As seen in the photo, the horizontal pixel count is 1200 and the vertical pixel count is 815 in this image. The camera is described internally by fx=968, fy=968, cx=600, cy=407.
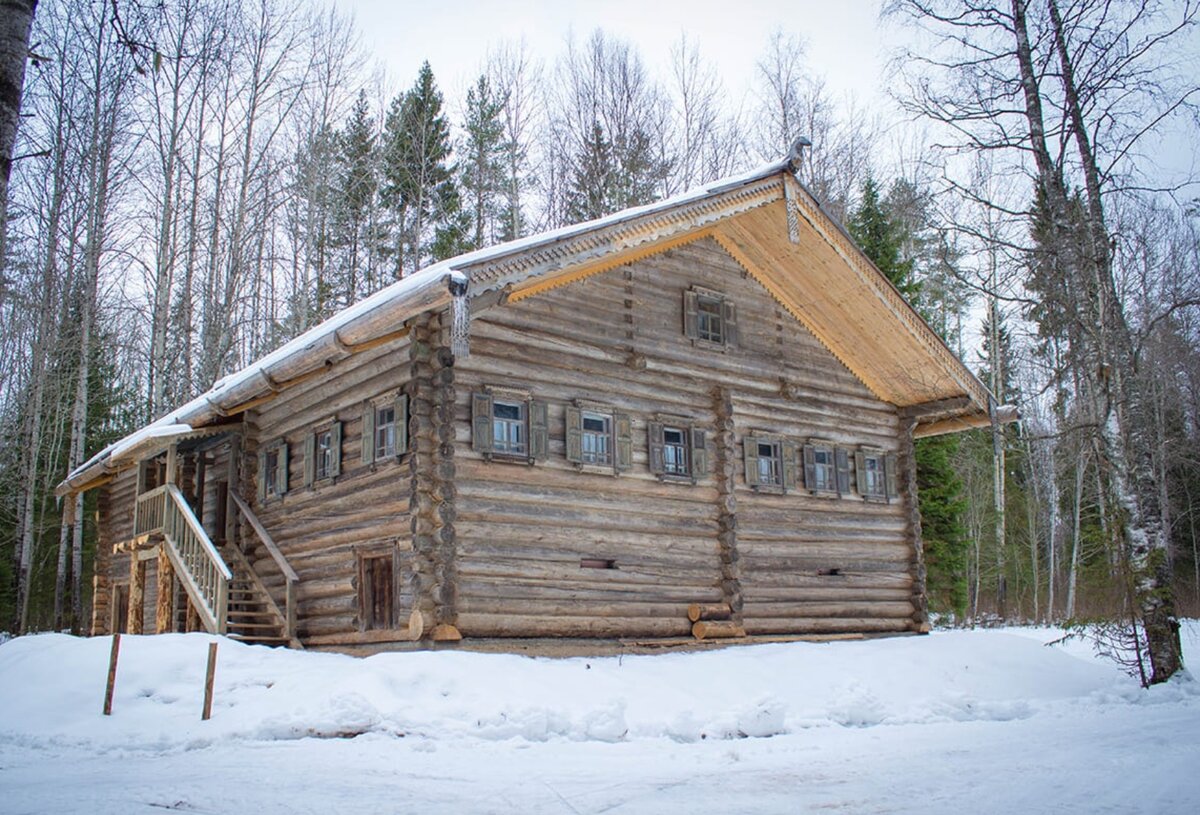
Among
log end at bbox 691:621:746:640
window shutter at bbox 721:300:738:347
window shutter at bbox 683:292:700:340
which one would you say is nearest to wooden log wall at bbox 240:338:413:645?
log end at bbox 691:621:746:640

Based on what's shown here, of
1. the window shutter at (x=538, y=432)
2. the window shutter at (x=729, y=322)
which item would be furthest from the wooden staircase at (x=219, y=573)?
the window shutter at (x=729, y=322)

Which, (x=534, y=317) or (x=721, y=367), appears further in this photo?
(x=721, y=367)

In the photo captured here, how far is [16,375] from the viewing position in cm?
3416

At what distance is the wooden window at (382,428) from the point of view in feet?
45.7

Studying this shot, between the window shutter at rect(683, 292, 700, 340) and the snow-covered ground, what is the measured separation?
5.52 metres

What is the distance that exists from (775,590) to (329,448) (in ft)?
27.1

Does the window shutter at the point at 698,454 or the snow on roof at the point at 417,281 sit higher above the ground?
the snow on roof at the point at 417,281

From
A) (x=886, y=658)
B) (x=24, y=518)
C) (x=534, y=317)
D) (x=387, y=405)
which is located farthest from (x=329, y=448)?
(x=24, y=518)

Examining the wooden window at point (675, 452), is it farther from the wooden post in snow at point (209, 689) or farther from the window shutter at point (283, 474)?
the wooden post in snow at point (209, 689)

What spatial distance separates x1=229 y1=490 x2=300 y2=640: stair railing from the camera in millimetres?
15711

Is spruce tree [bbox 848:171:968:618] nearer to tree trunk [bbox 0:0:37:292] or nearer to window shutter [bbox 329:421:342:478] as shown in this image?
window shutter [bbox 329:421:342:478]

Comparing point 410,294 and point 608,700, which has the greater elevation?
point 410,294

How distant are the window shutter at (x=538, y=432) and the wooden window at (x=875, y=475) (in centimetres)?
799

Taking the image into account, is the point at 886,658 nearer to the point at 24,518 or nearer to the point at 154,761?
the point at 154,761
